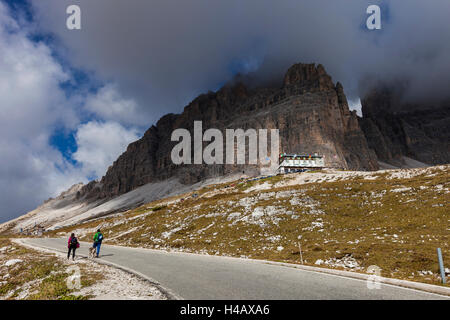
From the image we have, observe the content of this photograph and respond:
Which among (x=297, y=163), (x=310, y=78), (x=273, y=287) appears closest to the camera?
(x=273, y=287)

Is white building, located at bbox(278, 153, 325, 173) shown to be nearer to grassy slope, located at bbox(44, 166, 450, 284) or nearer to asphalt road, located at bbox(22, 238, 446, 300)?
grassy slope, located at bbox(44, 166, 450, 284)

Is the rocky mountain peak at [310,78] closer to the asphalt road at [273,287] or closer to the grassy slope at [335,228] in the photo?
the grassy slope at [335,228]

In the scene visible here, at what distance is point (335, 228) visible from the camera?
24.0m

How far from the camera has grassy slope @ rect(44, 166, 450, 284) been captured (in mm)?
15586

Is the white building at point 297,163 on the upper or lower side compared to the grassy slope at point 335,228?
upper

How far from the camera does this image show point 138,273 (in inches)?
527

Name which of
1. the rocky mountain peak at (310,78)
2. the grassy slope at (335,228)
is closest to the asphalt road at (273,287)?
the grassy slope at (335,228)

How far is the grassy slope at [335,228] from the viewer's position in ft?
51.1

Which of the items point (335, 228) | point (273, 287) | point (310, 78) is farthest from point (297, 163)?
point (310, 78)

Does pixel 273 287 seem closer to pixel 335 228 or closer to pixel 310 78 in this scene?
pixel 335 228

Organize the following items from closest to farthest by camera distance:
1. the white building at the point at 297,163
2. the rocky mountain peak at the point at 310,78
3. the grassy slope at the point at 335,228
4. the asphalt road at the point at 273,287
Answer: the asphalt road at the point at 273,287 → the grassy slope at the point at 335,228 → the white building at the point at 297,163 → the rocky mountain peak at the point at 310,78

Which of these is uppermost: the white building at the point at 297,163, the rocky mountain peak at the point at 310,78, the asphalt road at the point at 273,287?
the rocky mountain peak at the point at 310,78

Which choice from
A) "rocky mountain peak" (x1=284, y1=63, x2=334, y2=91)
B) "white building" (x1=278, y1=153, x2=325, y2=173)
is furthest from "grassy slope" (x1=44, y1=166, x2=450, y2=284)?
"rocky mountain peak" (x1=284, y1=63, x2=334, y2=91)
